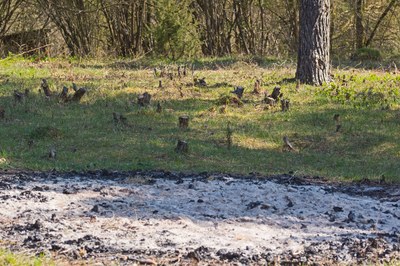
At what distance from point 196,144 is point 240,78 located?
16.2 ft

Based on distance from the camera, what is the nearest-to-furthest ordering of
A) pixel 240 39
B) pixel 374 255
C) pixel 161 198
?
pixel 374 255
pixel 161 198
pixel 240 39

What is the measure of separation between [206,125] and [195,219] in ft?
17.0

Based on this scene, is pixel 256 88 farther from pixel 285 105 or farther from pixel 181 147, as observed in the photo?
pixel 181 147

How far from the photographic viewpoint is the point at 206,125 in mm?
11609

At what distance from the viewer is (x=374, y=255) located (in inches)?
223

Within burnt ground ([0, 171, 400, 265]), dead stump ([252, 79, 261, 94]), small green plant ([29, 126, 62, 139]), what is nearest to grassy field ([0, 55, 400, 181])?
small green plant ([29, 126, 62, 139])

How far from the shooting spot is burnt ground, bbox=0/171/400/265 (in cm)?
565

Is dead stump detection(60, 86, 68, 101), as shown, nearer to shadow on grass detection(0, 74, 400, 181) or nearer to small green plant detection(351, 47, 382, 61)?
shadow on grass detection(0, 74, 400, 181)

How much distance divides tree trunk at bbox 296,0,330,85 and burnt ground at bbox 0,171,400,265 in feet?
20.4

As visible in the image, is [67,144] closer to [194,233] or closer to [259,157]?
[259,157]

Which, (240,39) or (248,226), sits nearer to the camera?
(248,226)

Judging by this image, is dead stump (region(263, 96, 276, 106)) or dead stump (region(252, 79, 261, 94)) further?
dead stump (region(252, 79, 261, 94))

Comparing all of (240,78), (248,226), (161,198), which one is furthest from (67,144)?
(240,78)

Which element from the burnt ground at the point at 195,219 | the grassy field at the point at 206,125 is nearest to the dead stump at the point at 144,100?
the grassy field at the point at 206,125
